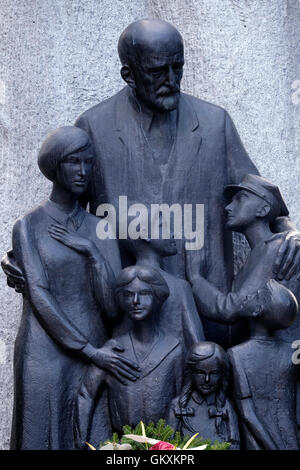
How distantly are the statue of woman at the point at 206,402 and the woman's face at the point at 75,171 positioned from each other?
0.90m

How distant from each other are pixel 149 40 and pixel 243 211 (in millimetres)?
878

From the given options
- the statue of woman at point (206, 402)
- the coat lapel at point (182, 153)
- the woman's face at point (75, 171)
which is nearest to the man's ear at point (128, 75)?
the coat lapel at point (182, 153)

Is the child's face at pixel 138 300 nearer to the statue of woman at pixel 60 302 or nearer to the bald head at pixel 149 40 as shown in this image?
the statue of woman at pixel 60 302

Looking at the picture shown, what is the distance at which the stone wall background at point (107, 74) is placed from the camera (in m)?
7.58

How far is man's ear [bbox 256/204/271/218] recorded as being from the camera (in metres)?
6.75

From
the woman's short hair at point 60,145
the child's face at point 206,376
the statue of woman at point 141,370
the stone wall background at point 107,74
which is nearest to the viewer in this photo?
the child's face at point 206,376

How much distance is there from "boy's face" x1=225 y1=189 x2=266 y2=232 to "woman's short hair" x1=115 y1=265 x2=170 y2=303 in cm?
50

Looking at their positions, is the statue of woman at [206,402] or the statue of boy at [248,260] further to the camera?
the statue of boy at [248,260]

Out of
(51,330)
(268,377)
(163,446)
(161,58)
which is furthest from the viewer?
(161,58)

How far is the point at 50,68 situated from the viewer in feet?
25.2

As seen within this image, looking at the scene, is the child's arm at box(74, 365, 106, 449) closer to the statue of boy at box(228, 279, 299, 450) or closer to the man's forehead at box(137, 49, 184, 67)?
the statue of boy at box(228, 279, 299, 450)

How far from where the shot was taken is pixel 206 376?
627 centimetres

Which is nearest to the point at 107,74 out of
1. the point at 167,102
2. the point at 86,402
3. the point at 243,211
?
the point at 167,102

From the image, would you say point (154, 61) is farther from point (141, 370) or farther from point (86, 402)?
point (86, 402)
